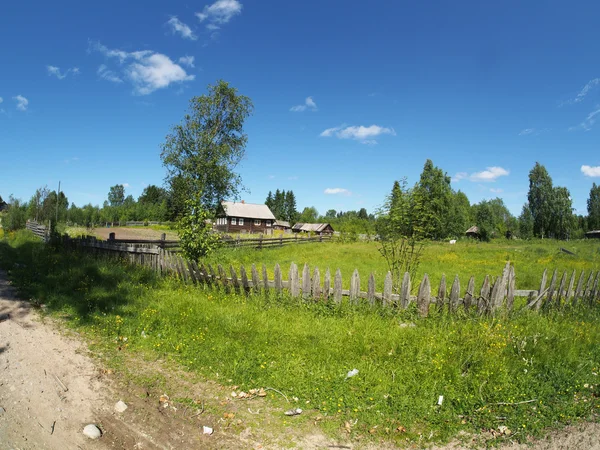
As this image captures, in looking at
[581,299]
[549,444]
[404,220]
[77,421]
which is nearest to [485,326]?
[549,444]

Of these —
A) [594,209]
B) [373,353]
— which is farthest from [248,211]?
[594,209]

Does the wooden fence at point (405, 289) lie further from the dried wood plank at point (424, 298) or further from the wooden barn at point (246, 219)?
the wooden barn at point (246, 219)

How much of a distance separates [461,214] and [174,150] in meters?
52.4

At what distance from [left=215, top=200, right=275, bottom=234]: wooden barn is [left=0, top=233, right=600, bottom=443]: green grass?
174 feet

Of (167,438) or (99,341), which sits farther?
(99,341)

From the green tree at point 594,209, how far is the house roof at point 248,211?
2981 inches

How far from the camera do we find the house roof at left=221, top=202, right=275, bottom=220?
61.7 meters

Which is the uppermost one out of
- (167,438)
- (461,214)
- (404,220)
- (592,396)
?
(461,214)

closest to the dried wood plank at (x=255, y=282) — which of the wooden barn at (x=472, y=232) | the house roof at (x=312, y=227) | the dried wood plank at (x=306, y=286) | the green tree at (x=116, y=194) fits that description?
the dried wood plank at (x=306, y=286)

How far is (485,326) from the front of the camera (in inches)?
222

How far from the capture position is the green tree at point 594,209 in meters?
76.7

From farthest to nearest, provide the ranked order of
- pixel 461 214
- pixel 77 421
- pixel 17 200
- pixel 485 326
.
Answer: pixel 461 214 → pixel 17 200 → pixel 485 326 → pixel 77 421

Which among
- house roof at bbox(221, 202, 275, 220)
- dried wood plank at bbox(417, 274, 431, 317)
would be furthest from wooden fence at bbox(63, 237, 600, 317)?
house roof at bbox(221, 202, 275, 220)

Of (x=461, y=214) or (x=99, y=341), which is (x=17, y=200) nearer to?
(x=99, y=341)
